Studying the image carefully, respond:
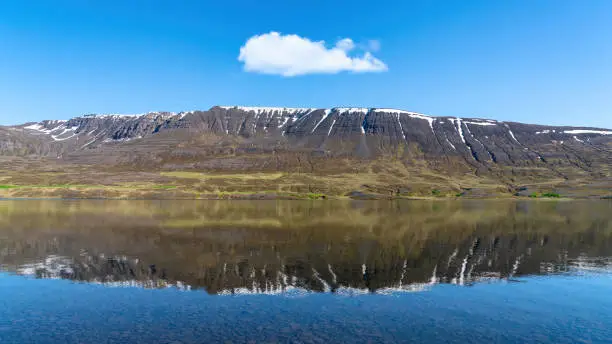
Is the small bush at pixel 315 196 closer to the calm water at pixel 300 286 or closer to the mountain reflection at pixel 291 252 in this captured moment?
the mountain reflection at pixel 291 252

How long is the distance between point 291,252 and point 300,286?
1446 centimetres

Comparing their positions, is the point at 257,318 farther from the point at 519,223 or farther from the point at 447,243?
the point at 519,223

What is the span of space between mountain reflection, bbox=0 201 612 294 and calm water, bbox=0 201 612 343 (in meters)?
0.24

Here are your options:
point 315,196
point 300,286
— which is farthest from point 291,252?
point 315,196

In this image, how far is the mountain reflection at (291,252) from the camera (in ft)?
121

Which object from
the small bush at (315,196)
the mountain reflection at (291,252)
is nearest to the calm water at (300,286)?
the mountain reflection at (291,252)

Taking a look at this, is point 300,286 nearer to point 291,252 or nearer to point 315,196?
point 291,252

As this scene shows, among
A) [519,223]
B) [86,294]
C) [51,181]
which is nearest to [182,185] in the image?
Answer: [51,181]

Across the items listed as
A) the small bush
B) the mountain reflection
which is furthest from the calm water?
the small bush

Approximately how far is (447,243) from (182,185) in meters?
131

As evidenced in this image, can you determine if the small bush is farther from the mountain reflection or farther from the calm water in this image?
the calm water

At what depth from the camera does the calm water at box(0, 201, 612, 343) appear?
24562 millimetres

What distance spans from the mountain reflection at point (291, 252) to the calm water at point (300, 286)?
0.24m

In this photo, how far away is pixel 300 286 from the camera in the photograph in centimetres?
3406
